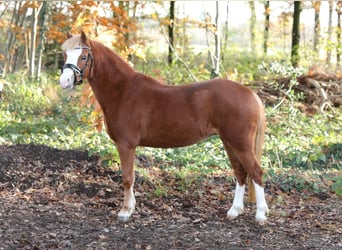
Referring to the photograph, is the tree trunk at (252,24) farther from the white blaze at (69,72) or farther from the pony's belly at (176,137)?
the white blaze at (69,72)

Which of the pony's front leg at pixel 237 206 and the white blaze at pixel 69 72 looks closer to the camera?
the white blaze at pixel 69 72

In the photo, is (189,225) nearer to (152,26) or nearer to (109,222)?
(109,222)

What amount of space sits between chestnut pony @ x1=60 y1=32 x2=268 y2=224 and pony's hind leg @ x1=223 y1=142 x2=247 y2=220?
0.04ft

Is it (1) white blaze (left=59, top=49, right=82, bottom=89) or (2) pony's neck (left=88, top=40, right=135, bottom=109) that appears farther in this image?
(2) pony's neck (left=88, top=40, right=135, bottom=109)

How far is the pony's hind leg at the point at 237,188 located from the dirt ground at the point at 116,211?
93 mm

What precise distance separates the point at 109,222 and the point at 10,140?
12.9ft

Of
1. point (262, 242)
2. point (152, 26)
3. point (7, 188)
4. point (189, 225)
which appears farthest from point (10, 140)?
point (152, 26)

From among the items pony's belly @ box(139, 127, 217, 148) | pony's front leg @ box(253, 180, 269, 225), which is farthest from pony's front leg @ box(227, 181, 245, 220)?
pony's belly @ box(139, 127, 217, 148)

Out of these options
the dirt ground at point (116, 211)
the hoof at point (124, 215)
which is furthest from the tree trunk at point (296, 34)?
the hoof at point (124, 215)

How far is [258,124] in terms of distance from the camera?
5164 millimetres

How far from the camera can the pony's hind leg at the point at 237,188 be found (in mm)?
5328

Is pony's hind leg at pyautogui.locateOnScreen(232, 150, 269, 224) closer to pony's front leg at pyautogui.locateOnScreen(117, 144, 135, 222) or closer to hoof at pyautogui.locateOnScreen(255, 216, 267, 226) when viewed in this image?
hoof at pyautogui.locateOnScreen(255, 216, 267, 226)

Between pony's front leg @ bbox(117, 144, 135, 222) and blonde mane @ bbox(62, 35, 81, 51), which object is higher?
blonde mane @ bbox(62, 35, 81, 51)

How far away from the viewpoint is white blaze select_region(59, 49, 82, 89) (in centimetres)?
486
